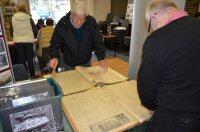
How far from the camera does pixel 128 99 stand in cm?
126

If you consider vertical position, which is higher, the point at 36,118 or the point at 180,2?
the point at 180,2

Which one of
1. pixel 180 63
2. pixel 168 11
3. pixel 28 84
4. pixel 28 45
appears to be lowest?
pixel 28 45

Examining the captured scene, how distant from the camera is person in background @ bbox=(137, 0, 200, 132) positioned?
839mm

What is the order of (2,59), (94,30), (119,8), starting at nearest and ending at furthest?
(2,59) → (94,30) → (119,8)

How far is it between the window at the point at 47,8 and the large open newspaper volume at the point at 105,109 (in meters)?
5.81

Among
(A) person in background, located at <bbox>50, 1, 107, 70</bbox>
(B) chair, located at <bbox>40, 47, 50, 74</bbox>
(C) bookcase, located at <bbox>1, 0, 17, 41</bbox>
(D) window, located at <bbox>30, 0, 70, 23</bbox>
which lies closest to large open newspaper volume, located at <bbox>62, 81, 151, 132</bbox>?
(A) person in background, located at <bbox>50, 1, 107, 70</bbox>

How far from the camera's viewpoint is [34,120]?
0.93m

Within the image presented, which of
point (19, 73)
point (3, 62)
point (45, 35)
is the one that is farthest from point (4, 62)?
point (45, 35)

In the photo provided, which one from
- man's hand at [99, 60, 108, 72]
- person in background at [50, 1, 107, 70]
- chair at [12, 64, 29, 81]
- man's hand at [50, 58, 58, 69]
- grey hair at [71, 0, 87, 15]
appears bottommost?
chair at [12, 64, 29, 81]

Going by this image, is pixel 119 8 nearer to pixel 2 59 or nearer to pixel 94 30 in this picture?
pixel 94 30

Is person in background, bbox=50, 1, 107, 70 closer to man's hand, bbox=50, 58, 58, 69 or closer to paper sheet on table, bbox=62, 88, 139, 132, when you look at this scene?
man's hand, bbox=50, 58, 58, 69

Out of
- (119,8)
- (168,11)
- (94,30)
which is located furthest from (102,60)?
(119,8)

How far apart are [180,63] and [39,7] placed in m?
6.43

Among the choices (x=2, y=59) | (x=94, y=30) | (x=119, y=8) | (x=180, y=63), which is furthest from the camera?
(x=119, y=8)
